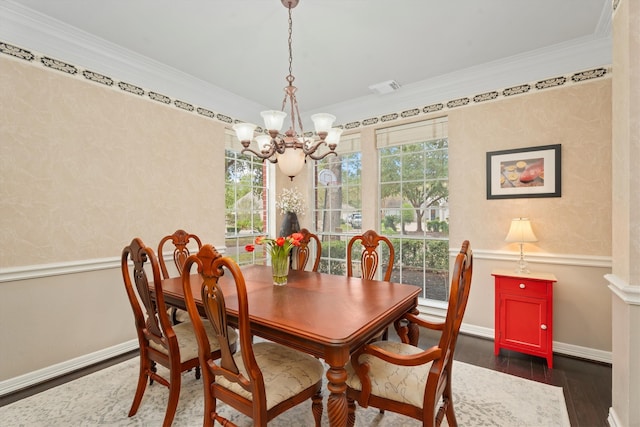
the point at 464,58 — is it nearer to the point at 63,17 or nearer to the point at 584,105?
the point at 584,105

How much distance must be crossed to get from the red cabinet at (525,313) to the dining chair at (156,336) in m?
2.40

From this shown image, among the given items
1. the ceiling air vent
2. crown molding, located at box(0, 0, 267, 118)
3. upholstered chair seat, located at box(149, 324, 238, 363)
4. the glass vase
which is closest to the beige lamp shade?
the ceiling air vent

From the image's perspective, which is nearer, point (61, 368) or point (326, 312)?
point (326, 312)

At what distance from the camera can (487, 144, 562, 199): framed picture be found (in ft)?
9.48

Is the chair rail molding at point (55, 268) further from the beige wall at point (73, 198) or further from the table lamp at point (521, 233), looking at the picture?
the table lamp at point (521, 233)

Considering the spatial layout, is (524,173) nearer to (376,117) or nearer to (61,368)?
(376,117)

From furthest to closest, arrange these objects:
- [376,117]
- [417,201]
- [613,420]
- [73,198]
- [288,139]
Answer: [376,117] < [417,201] < [73,198] < [288,139] < [613,420]

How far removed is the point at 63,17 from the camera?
7.87 feet

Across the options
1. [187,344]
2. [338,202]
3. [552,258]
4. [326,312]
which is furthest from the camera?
[338,202]

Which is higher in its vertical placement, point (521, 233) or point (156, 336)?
point (521, 233)

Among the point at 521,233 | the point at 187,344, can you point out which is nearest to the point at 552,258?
the point at 521,233

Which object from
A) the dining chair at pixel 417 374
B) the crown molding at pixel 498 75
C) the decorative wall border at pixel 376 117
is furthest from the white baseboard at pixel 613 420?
the crown molding at pixel 498 75

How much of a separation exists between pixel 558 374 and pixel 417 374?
6.01 feet

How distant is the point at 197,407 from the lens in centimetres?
209
